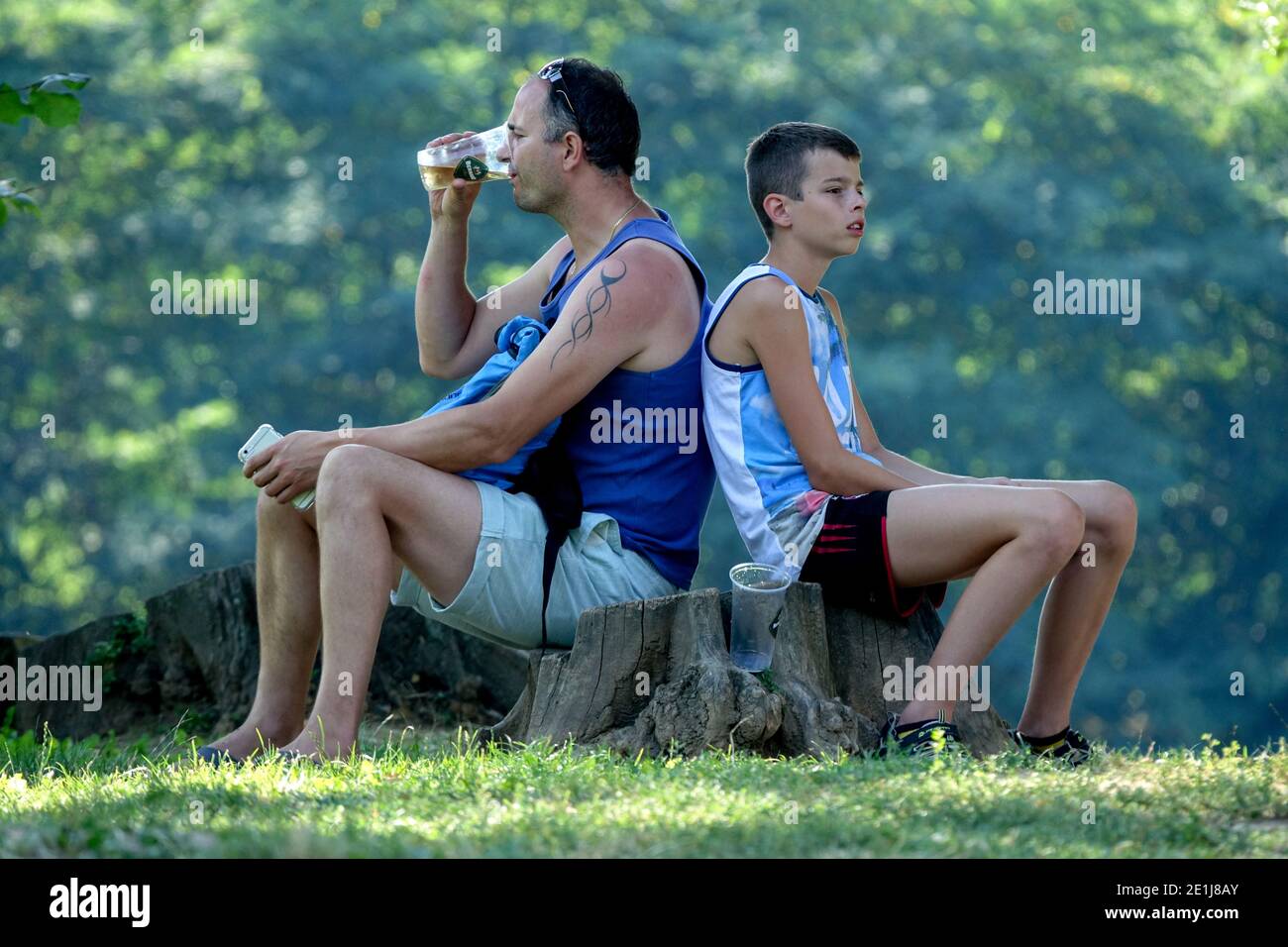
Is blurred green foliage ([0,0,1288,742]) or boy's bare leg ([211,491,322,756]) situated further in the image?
blurred green foliage ([0,0,1288,742])

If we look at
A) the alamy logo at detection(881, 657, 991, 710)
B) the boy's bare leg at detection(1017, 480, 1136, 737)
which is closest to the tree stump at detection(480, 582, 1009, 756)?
the alamy logo at detection(881, 657, 991, 710)

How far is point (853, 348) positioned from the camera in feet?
61.0

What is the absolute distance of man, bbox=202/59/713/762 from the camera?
4559mm

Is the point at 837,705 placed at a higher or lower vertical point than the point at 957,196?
lower

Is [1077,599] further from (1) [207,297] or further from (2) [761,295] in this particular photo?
(1) [207,297]

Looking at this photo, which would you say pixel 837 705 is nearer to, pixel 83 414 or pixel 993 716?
pixel 993 716

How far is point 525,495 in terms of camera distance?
4906 mm

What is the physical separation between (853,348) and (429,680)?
12180 mm

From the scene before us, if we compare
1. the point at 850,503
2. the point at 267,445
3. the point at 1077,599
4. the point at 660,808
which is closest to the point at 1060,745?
the point at 1077,599

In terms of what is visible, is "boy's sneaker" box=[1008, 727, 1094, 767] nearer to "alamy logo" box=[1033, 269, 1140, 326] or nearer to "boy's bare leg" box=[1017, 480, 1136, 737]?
"boy's bare leg" box=[1017, 480, 1136, 737]

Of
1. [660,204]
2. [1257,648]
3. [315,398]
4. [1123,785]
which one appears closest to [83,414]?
[315,398]
